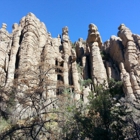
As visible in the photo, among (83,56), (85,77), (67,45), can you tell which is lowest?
(85,77)

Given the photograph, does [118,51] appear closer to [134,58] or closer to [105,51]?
[134,58]

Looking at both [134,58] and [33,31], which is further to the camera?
[33,31]

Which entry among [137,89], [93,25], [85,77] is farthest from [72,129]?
[93,25]

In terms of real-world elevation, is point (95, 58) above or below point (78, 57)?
below

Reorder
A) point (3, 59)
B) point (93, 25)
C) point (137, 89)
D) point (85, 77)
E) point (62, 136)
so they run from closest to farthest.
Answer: point (62, 136) → point (137, 89) → point (3, 59) → point (85, 77) → point (93, 25)

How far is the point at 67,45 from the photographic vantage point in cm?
3209

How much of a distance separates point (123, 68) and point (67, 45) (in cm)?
1170

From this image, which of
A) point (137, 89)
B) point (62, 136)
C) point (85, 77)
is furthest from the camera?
point (85, 77)

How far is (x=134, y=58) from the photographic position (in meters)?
26.4

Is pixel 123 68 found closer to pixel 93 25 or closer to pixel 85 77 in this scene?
pixel 85 77

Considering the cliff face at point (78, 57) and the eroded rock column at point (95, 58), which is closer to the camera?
the cliff face at point (78, 57)

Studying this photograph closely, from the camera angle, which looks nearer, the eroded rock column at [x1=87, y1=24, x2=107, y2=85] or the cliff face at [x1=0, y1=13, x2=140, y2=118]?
the cliff face at [x1=0, y1=13, x2=140, y2=118]

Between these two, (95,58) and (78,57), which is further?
(78,57)

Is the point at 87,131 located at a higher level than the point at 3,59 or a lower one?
lower
